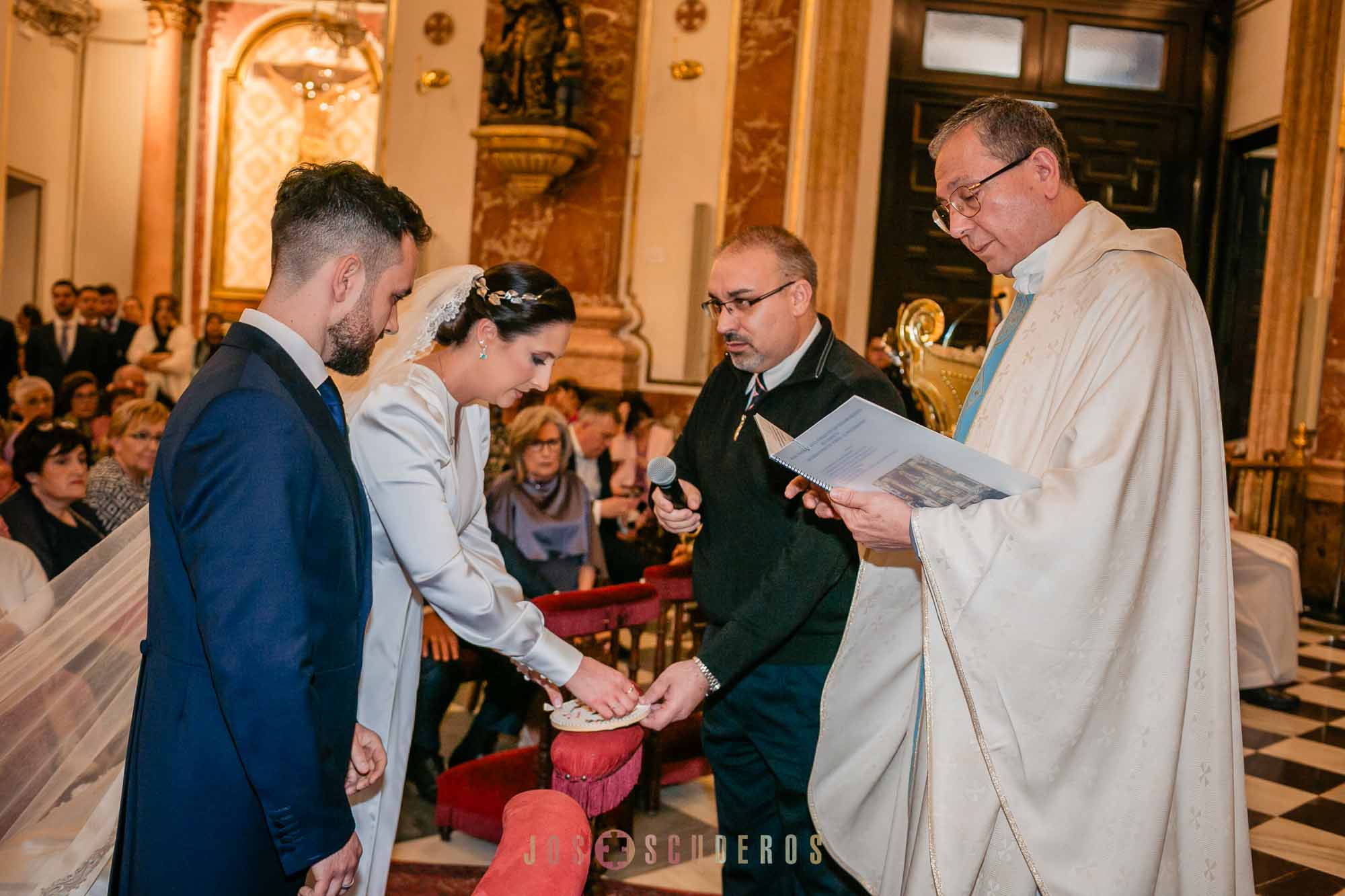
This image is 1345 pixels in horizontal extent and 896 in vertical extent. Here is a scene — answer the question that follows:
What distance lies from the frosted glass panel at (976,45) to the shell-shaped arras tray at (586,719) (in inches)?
331

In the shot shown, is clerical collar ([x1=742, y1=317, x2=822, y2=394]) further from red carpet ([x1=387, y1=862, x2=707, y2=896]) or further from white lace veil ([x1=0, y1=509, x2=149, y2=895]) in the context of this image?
red carpet ([x1=387, y1=862, x2=707, y2=896])

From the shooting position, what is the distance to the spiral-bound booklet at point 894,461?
79.2 inches

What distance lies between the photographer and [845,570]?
2.78 m

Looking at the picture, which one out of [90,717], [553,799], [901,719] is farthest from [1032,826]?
[90,717]

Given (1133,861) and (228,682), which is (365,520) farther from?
(1133,861)

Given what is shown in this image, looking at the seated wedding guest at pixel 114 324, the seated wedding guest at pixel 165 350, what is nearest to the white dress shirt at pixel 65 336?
the seated wedding guest at pixel 114 324

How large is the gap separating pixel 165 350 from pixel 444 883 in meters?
9.07

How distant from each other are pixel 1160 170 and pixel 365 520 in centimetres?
965

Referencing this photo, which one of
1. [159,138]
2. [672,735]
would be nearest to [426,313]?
[672,735]

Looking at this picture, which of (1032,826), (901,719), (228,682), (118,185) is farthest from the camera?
(118,185)

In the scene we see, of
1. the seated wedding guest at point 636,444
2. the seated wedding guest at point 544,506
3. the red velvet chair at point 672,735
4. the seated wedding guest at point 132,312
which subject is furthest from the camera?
the seated wedding guest at point 132,312

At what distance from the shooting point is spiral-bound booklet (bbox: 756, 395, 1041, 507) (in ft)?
6.60

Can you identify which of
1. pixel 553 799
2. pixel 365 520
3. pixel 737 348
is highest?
pixel 737 348

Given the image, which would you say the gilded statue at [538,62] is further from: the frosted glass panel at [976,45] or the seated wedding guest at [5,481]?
the seated wedding guest at [5,481]
